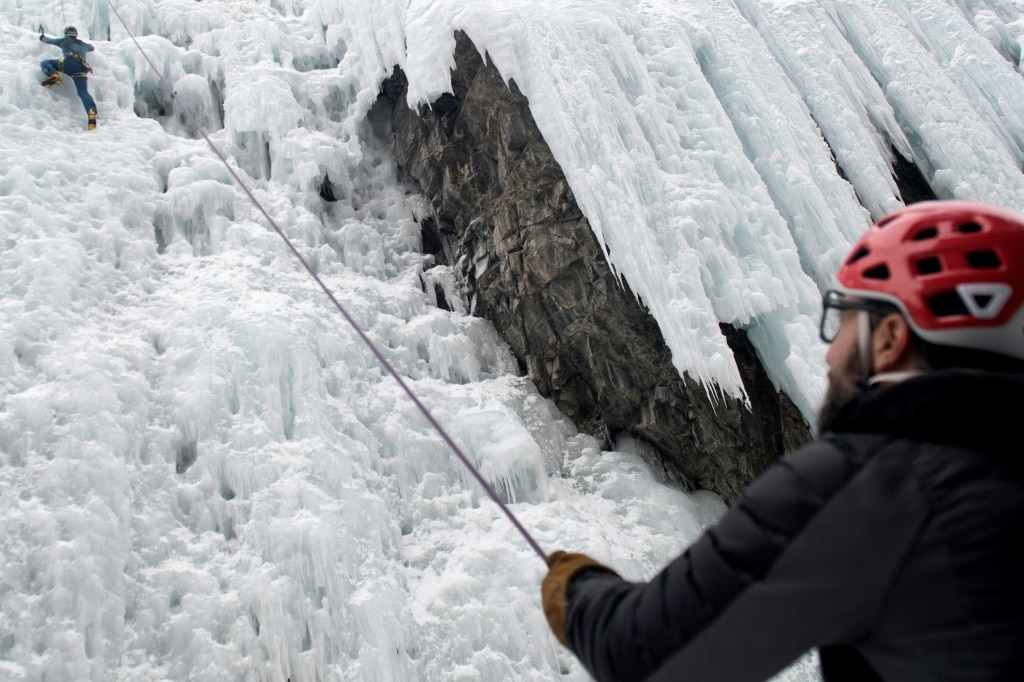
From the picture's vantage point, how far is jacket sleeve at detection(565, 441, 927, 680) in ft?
2.37

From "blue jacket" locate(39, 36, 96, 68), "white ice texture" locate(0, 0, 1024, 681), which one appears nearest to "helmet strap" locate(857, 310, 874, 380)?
"white ice texture" locate(0, 0, 1024, 681)

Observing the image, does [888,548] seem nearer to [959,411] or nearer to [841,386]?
[959,411]

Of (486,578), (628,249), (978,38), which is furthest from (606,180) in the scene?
(978,38)

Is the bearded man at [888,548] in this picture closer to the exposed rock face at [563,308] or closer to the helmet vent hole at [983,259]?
the helmet vent hole at [983,259]

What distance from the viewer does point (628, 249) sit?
17.7ft

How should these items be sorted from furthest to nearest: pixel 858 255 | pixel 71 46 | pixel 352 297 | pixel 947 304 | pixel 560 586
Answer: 1. pixel 71 46
2. pixel 352 297
3. pixel 858 255
4. pixel 560 586
5. pixel 947 304

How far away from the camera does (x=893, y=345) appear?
977 millimetres

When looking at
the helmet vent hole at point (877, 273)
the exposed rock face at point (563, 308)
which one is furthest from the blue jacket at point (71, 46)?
the helmet vent hole at point (877, 273)

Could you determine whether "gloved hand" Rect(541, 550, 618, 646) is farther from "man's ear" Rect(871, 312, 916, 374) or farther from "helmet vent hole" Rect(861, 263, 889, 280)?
"helmet vent hole" Rect(861, 263, 889, 280)

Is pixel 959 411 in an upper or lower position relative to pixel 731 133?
upper

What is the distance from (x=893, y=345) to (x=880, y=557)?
1.33 feet

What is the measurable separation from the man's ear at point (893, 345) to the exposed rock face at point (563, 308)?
4678 mm

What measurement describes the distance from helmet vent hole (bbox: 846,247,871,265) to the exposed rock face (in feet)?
14.8

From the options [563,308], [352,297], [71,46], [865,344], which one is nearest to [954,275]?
[865,344]
